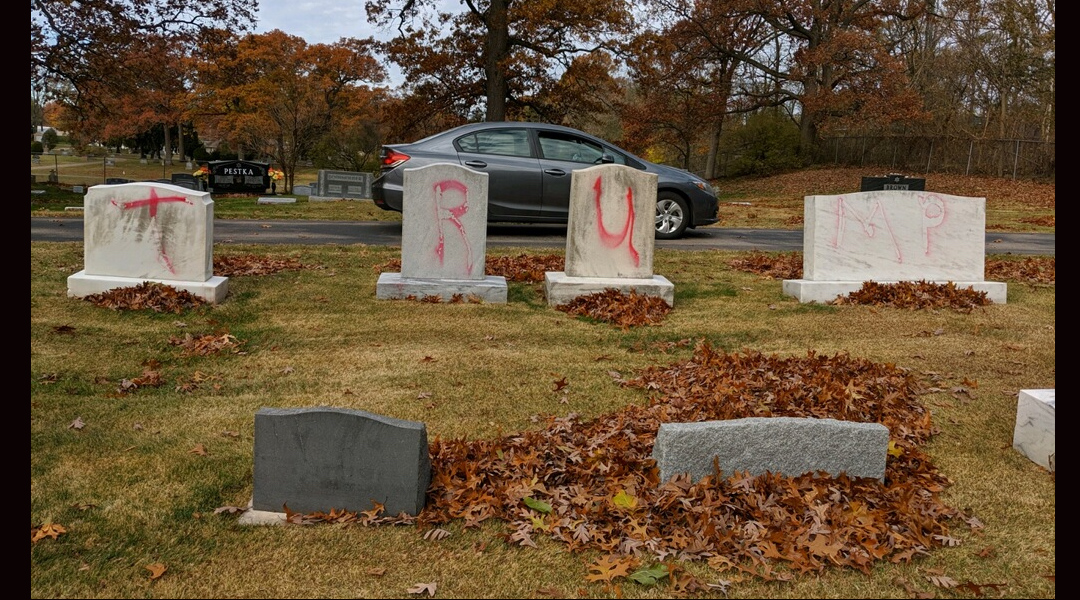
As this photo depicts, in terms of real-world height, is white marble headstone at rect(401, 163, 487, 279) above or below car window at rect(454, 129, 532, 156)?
below

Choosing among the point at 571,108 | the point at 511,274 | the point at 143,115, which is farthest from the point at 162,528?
the point at 143,115

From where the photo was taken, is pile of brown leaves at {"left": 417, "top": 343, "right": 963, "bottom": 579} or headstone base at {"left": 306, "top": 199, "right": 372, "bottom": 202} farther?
headstone base at {"left": 306, "top": 199, "right": 372, "bottom": 202}

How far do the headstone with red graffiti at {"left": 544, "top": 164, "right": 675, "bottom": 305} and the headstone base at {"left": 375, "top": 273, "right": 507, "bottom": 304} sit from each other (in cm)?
55

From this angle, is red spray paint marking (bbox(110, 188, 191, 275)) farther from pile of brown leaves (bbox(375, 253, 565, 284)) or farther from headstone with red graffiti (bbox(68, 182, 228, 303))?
pile of brown leaves (bbox(375, 253, 565, 284))

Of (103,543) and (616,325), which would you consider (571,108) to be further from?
(103,543)

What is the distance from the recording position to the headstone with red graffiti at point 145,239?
25.3 feet

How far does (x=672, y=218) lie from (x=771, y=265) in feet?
8.46

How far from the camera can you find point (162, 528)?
12.4 feet

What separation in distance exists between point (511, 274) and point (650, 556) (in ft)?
20.2

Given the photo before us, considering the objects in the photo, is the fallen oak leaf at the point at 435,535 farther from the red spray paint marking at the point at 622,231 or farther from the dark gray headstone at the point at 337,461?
the red spray paint marking at the point at 622,231

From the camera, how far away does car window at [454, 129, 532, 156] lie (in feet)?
40.0

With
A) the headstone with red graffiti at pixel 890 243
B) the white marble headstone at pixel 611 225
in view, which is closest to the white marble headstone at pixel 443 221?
the white marble headstone at pixel 611 225

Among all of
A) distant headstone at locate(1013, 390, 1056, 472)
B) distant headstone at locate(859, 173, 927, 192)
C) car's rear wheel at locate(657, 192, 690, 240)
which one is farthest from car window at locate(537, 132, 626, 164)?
distant headstone at locate(1013, 390, 1056, 472)
